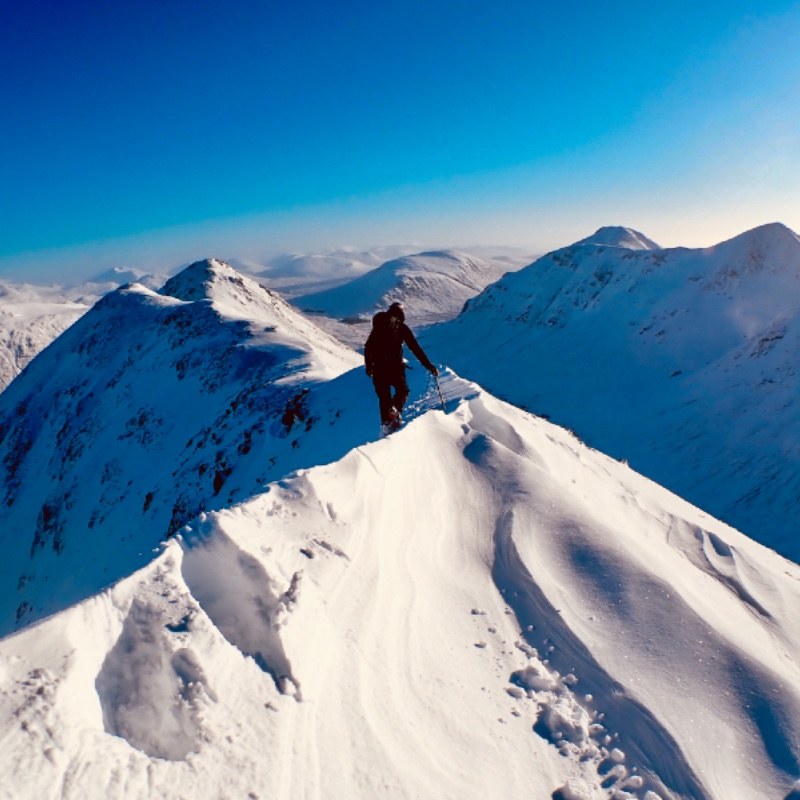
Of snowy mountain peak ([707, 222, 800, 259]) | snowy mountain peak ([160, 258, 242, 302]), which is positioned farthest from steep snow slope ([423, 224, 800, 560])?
snowy mountain peak ([160, 258, 242, 302])

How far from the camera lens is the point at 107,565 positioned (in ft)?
54.1

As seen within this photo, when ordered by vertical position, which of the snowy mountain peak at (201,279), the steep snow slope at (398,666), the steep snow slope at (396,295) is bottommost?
the steep snow slope at (398,666)

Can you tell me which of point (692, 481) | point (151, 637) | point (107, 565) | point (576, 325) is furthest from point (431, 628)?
point (576, 325)

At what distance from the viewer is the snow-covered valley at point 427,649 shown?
2.89 meters

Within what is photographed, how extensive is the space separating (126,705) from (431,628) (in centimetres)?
255

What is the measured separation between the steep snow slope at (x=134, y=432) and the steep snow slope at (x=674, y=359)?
26025 mm

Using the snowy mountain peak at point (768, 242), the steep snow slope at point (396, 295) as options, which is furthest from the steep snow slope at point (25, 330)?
the snowy mountain peak at point (768, 242)

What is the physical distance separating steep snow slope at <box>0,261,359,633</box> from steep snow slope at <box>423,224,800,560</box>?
26025 mm

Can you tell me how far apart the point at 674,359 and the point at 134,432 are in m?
47.5

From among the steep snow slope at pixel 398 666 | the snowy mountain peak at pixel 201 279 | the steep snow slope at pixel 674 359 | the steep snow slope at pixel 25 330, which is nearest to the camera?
the steep snow slope at pixel 398 666

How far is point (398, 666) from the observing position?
4.12m

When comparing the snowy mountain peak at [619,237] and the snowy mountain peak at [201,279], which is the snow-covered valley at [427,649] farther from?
the snowy mountain peak at [619,237]

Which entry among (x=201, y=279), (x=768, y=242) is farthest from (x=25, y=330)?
(x=768, y=242)

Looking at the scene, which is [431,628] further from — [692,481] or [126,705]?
[692,481]
